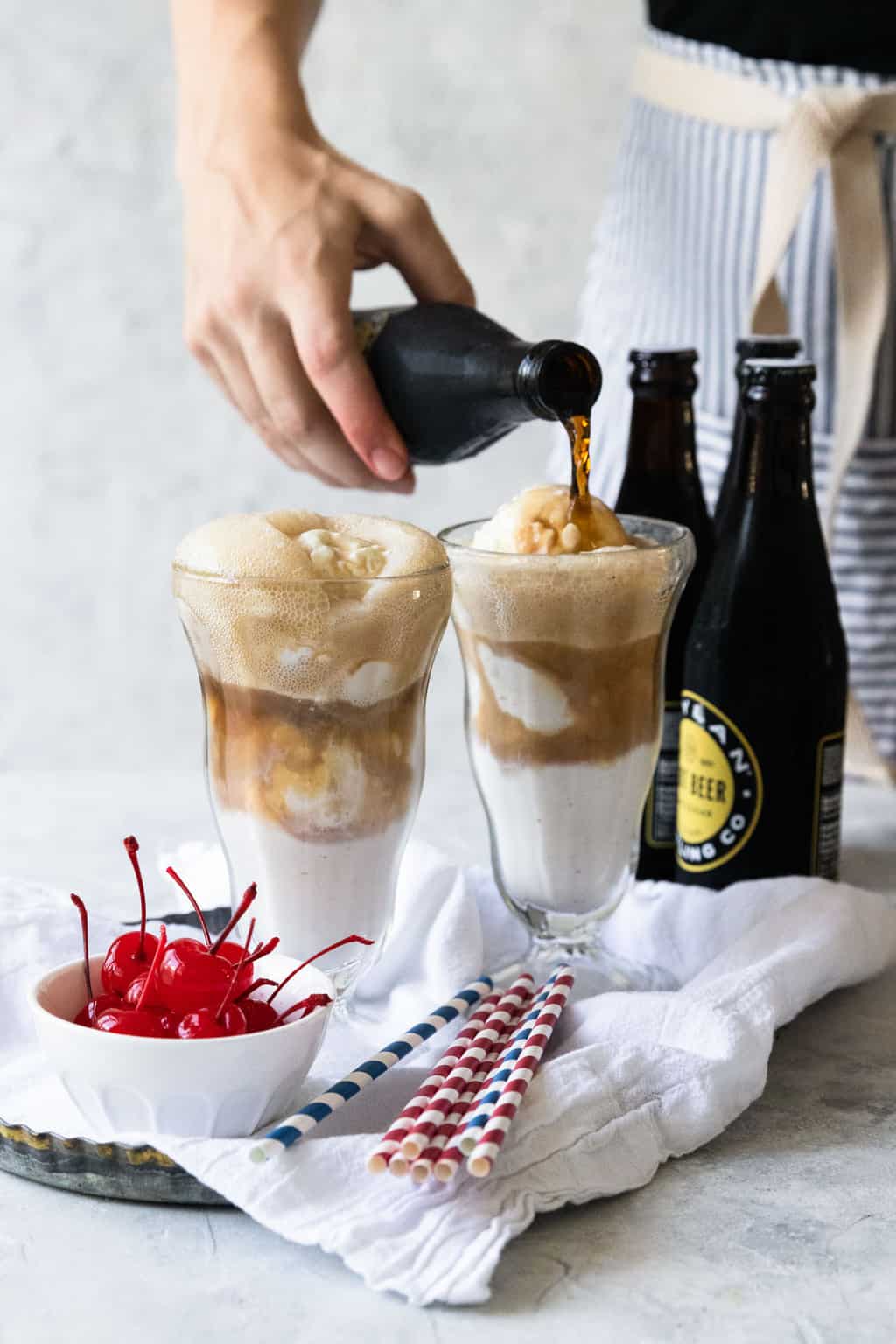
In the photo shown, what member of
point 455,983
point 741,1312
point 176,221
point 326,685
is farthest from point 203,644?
point 176,221

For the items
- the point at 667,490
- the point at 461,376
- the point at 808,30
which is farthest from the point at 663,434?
the point at 808,30

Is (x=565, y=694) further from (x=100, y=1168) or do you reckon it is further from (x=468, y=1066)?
(x=100, y=1168)

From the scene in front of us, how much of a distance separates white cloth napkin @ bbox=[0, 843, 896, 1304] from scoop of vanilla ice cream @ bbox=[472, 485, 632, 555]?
216mm

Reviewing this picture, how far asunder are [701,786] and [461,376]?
1.07 ft

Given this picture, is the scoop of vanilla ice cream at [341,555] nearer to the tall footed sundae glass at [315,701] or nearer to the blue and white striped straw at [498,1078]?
the tall footed sundae glass at [315,701]

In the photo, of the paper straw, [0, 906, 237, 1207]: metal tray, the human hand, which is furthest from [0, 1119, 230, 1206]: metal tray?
the human hand

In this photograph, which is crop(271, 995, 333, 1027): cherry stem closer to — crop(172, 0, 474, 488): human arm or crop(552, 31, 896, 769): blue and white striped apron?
crop(172, 0, 474, 488): human arm

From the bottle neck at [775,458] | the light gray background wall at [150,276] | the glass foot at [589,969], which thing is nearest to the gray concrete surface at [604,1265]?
the glass foot at [589,969]

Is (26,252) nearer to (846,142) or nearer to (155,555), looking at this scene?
(155,555)

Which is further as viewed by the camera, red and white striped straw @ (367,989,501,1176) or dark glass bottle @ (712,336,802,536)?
dark glass bottle @ (712,336,802,536)

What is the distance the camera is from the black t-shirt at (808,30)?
1453 mm

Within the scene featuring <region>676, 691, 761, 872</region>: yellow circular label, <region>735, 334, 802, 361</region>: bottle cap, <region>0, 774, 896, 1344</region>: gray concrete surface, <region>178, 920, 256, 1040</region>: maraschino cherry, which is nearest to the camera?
<region>0, 774, 896, 1344</region>: gray concrete surface

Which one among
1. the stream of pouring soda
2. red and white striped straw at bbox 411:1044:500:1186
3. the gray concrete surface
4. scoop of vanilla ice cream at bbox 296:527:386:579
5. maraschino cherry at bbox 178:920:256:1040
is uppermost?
the stream of pouring soda

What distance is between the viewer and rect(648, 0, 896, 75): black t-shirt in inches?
57.2
